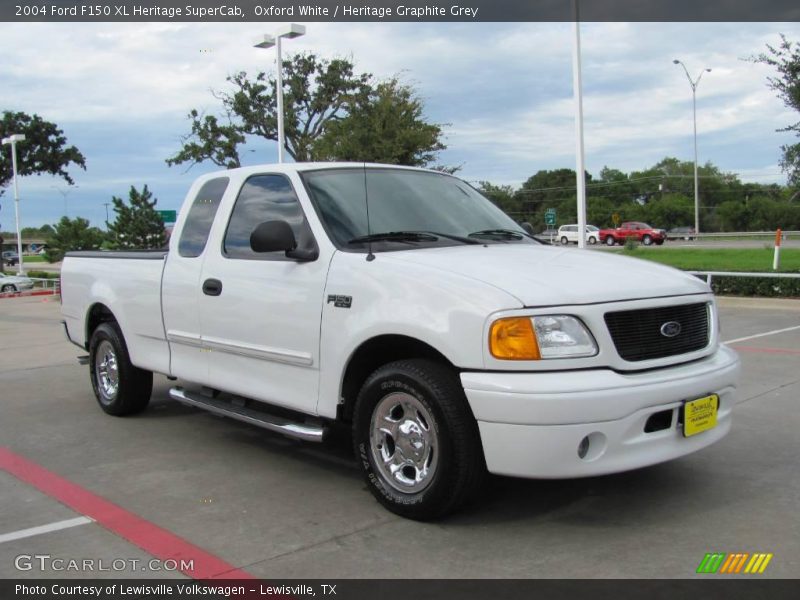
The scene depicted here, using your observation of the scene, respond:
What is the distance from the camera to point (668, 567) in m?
3.35

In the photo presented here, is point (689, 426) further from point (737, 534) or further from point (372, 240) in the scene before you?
point (372, 240)

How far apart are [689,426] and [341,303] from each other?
74.5 inches

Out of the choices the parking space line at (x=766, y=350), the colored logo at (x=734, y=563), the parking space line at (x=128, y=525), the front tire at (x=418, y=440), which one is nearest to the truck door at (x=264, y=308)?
the front tire at (x=418, y=440)

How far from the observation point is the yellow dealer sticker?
3768 millimetres

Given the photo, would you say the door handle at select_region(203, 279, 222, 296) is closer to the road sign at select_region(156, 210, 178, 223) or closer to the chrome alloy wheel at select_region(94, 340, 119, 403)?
the chrome alloy wheel at select_region(94, 340, 119, 403)

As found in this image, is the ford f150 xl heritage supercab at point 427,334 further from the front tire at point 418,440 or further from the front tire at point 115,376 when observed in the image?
the front tire at point 115,376

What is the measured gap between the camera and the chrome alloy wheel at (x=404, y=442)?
3.82m

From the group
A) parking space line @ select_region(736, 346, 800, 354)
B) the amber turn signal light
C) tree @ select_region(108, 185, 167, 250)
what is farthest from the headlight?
tree @ select_region(108, 185, 167, 250)

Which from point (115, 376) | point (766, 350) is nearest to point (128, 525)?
point (115, 376)

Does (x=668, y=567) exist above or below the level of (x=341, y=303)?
below

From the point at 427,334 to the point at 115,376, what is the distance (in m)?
3.80

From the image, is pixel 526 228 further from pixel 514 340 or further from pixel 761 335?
pixel 761 335

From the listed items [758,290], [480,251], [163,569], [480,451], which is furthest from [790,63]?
[163,569]

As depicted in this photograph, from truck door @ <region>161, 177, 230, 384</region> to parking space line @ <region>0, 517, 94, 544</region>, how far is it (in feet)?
4.62
